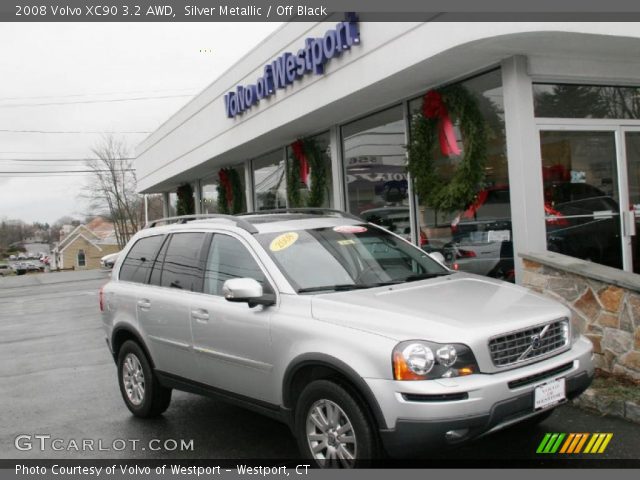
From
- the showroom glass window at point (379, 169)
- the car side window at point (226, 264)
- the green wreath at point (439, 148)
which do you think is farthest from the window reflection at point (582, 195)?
the car side window at point (226, 264)

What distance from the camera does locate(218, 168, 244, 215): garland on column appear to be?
16484 mm

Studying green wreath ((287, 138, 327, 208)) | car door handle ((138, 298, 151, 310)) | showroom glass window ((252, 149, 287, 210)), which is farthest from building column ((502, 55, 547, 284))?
showroom glass window ((252, 149, 287, 210))

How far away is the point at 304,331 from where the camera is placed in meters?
4.00

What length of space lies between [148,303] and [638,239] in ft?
21.8

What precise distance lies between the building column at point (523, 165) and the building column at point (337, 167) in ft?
14.4

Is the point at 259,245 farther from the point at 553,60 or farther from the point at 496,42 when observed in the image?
the point at 553,60

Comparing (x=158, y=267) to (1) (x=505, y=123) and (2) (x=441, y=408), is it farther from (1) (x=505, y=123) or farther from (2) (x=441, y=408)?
(1) (x=505, y=123)

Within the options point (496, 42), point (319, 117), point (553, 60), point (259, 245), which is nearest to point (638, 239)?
point (553, 60)

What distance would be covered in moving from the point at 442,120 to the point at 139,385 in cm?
528

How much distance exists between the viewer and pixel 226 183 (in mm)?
16906

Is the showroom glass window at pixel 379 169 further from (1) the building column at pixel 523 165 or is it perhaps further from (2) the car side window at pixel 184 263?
(2) the car side window at pixel 184 263

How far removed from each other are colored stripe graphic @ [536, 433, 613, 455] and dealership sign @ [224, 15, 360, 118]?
589 centimetres

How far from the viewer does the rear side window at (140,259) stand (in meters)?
5.95

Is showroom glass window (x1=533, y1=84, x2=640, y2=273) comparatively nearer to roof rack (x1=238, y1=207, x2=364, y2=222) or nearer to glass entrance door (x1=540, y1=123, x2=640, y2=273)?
glass entrance door (x1=540, y1=123, x2=640, y2=273)
